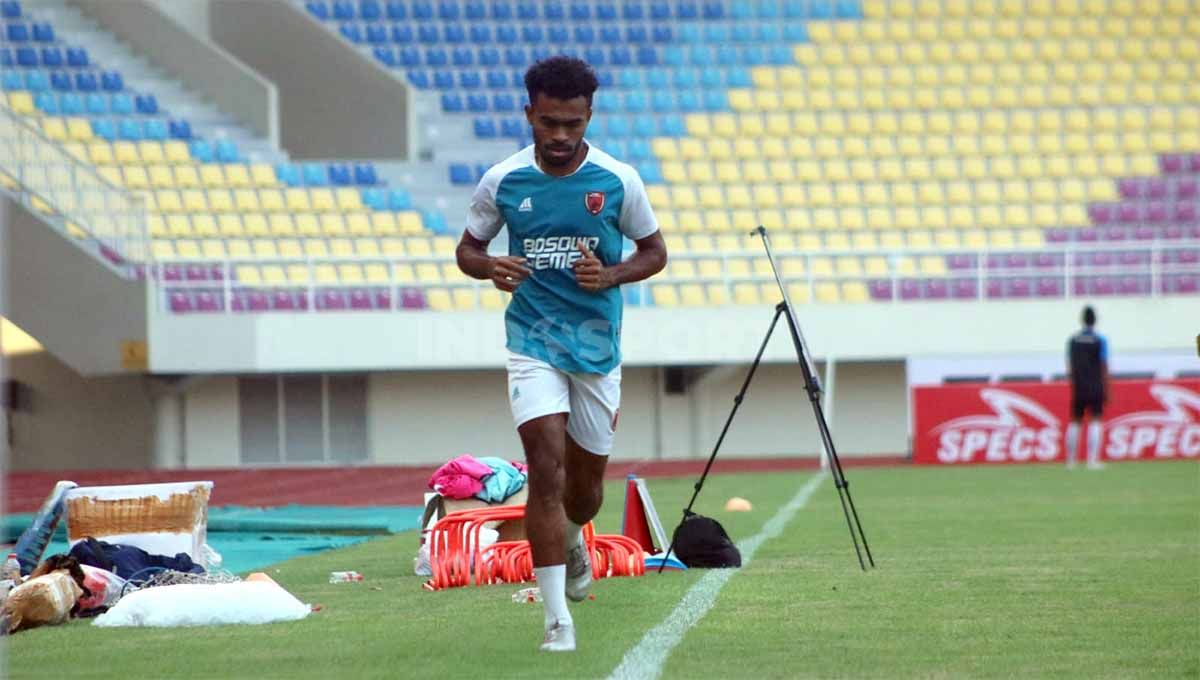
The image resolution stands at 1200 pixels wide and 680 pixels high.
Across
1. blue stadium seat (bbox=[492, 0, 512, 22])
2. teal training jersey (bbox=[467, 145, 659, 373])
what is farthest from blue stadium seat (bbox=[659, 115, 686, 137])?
teal training jersey (bbox=[467, 145, 659, 373])

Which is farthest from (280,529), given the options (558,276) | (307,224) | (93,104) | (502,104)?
(502,104)

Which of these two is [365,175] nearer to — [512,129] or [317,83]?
[512,129]

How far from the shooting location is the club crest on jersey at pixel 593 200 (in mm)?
7148

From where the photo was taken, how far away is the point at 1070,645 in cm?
692

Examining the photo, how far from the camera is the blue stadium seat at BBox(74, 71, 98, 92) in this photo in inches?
1126

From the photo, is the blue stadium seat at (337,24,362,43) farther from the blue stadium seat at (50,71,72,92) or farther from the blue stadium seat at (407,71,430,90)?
the blue stadium seat at (50,71,72,92)

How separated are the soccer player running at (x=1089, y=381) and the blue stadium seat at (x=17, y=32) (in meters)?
15.8

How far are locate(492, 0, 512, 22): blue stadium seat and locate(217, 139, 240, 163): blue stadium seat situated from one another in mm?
5323

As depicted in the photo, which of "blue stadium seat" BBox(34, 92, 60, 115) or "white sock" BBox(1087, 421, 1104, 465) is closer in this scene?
"white sock" BBox(1087, 421, 1104, 465)

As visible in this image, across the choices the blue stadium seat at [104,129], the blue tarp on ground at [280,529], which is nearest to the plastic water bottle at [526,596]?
the blue tarp on ground at [280,529]

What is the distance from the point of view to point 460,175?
28.5m

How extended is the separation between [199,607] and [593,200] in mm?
2265

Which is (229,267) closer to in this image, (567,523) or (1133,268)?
(1133,268)

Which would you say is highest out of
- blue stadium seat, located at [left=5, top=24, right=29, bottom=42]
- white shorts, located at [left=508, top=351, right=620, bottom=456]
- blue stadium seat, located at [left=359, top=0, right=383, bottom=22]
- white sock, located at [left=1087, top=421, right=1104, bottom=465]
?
blue stadium seat, located at [left=359, top=0, right=383, bottom=22]
